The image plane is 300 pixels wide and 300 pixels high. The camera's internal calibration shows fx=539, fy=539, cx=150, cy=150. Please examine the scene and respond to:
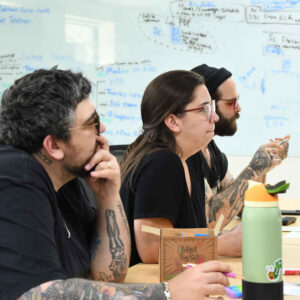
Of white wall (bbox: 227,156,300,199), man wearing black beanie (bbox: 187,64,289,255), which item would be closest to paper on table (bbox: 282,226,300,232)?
man wearing black beanie (bbox: 187,64,289,255)

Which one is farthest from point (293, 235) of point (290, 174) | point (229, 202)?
point (290, 174)

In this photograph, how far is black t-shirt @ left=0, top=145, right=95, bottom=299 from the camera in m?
1.04

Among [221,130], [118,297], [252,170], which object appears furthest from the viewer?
[221,130]

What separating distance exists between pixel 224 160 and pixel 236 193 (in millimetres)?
625

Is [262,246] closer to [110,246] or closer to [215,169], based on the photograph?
[110,246]

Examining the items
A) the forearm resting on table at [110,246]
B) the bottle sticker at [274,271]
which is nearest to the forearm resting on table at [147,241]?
the forearm resting on table at [110,246]

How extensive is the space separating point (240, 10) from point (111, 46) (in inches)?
38.6

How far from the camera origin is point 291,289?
1.29 meters

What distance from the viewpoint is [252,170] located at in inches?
94.4

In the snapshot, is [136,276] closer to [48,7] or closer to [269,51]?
[269,51]

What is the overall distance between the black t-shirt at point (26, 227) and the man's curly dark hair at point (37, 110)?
44mm

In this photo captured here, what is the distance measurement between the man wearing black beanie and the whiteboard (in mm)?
1028

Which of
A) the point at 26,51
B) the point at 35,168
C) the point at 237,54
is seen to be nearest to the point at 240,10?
the point at 237,54

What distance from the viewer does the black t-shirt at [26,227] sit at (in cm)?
104
